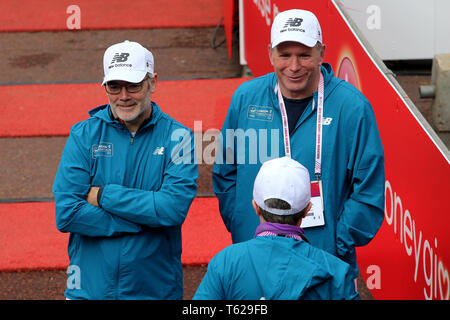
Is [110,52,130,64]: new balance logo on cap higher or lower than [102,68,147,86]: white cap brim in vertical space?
higher

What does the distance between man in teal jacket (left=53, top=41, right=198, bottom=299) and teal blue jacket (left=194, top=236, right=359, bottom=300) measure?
1056 mm

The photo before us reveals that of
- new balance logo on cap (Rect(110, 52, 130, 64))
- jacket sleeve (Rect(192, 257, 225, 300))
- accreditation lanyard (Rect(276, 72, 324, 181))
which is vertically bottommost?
jacket sleeve (Rect(192, 257, 225, 300))

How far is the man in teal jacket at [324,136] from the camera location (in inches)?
149

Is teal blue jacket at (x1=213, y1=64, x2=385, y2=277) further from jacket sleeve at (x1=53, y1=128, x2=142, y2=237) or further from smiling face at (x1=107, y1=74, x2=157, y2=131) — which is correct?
jacket sleeve at (x1=53, y1=128, x2=142, y2=237)

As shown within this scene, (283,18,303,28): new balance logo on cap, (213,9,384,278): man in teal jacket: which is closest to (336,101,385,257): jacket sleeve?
(213,9,384,278): man in teal jacket

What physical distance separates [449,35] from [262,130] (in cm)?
596

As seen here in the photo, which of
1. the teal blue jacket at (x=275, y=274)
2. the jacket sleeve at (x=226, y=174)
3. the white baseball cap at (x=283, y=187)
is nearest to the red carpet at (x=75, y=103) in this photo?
the jacket sleeve at (x=226, y=174)

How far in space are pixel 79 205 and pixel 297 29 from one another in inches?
58.6

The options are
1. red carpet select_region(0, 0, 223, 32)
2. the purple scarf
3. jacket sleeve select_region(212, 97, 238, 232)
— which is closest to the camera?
the purple scarf

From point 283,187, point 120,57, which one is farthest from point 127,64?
point 283,187

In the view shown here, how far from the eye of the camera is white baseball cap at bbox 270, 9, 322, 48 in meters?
3.75

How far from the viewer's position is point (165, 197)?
3.75 meters

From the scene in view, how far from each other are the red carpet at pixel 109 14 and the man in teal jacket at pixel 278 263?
866cm
